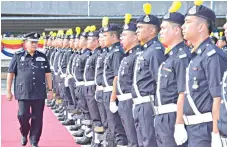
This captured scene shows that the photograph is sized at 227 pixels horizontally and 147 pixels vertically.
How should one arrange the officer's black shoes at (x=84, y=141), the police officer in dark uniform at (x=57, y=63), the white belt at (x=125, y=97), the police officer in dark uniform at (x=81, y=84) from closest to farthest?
the white belt at (x=125, y=97) < the officer's black shoes at (x=84, y=141) < the police officer in dark uniform at (x=81, y=84) < the police officer in dark uniform at (x=57, y=63)

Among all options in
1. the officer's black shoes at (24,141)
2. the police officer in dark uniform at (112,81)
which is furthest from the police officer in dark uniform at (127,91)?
the officer's black shoes at (24,141)

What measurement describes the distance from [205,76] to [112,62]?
2.62 metres

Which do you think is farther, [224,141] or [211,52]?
[211,52]

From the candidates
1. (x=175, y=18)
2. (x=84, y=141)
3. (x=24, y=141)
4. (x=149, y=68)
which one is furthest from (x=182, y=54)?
(x=24, y=141)

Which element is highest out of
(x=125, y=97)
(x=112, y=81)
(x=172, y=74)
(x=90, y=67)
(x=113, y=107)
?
(x=172, y=74)

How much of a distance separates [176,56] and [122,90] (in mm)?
1406

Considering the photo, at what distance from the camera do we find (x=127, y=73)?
5.76 meters

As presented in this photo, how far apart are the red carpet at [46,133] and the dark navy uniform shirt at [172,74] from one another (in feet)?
12.2

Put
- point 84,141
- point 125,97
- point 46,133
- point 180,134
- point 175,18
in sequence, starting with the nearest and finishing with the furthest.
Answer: point 180,134 → point 175,18 → point 125,97 → point 84,141 → point 46,133

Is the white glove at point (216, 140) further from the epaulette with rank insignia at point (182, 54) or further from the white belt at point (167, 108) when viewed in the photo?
the epaulette with rank insignia at point (182, 54)

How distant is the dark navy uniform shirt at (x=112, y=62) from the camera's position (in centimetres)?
648

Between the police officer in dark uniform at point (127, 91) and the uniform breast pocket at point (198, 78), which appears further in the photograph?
the police officer in dark uniform at point (127, 91)

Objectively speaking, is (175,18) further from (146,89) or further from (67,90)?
(67,90)

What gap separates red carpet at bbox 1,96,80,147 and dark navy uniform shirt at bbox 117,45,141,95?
250cm
